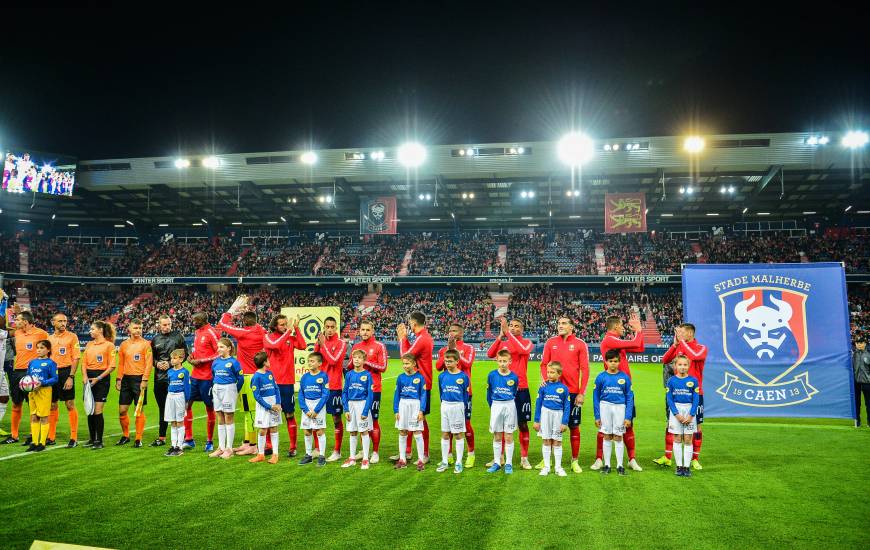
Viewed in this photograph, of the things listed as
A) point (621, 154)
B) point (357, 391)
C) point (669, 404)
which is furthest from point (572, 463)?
point (621, 154)

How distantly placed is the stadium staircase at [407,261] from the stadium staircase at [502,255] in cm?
683

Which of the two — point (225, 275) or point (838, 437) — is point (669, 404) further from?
point (225, 275)

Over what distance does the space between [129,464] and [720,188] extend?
34.3m

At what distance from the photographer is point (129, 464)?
25.1 feet

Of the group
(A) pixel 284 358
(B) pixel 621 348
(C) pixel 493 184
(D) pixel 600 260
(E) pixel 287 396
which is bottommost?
(E) pixel 287 396

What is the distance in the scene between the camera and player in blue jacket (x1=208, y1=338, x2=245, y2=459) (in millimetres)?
8258

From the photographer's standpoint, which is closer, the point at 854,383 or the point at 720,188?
the point at 854,383

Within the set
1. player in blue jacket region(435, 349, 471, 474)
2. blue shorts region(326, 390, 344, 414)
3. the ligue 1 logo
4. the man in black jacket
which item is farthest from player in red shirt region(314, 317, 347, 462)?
the ligue 1 logo

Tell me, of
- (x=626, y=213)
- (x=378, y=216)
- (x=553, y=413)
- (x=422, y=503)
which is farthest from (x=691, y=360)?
(x=378, y=216)

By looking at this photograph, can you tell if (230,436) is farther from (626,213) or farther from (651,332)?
(651,332)

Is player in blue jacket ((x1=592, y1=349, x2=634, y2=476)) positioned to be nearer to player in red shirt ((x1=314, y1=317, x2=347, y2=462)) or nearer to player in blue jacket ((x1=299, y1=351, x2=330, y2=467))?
player in red shirt ((x1=314, y1=317, x2=347, y2=462))

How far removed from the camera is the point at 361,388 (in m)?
7.78

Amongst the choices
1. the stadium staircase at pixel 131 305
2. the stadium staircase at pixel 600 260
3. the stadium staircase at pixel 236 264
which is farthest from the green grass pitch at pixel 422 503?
the stadium staircase at pixel 131 305

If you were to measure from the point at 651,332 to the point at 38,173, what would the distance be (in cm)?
3904
